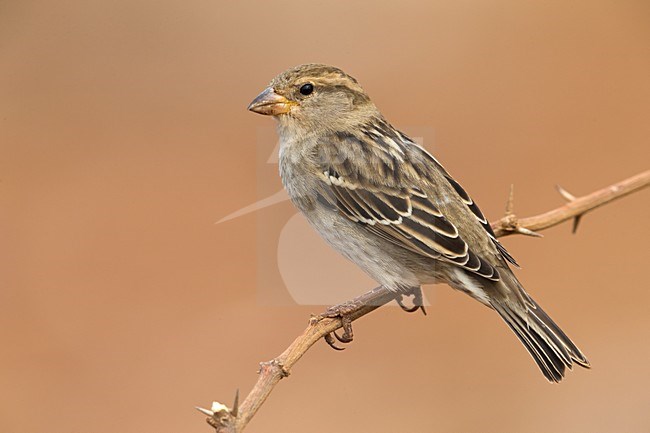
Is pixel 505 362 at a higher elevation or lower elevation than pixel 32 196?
lower

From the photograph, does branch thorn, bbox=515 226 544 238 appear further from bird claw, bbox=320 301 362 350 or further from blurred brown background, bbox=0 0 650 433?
blurred brown background, bbox=0 0 650 433

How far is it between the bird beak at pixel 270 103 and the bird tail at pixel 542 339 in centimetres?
124

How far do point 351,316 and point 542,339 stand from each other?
0.76 m

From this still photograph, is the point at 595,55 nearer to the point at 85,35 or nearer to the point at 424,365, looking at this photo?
the point at 424,365

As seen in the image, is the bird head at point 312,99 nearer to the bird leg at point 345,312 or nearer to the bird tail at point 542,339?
the bird leg at point 345,312

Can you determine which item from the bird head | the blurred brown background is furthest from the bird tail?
the blurred brown background

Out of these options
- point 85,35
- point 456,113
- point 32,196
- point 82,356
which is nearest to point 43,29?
point 85,35

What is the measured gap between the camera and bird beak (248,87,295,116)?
3643 millimetres

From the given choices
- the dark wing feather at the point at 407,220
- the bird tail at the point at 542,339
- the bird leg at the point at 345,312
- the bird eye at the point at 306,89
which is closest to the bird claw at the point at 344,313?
the bird leg at the point at 345,312

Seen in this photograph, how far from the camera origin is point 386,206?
3.54m

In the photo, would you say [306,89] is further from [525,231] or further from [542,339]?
[542,339]

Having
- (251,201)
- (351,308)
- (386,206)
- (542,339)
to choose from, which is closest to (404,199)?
(386,206)

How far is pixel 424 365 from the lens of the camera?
522 centimetres

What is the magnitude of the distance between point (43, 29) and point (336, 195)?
3.90 m
